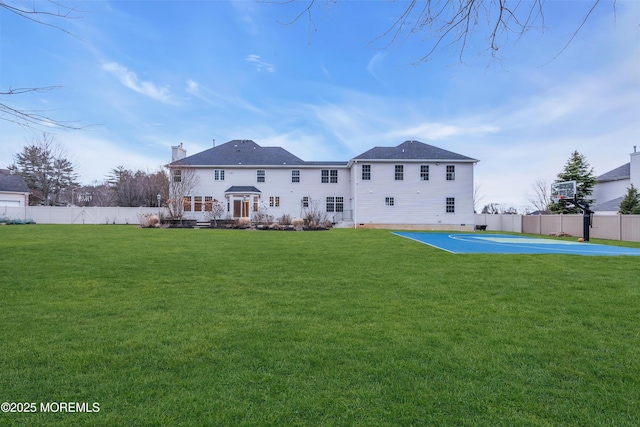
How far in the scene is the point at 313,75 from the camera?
40.7ft

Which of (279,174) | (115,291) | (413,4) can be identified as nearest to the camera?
(413,4)

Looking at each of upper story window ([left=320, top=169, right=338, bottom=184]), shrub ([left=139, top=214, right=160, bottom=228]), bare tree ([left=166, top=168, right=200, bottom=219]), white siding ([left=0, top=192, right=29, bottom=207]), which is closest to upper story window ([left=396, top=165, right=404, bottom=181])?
upper story window ([left=320, top=169, right=338, bottom=184])

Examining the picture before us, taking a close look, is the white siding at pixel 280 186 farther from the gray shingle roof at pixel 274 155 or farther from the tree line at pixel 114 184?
the tree line at pixel 114 184

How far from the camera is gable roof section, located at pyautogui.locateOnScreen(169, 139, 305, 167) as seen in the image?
30656mm

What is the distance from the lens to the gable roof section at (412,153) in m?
28.0

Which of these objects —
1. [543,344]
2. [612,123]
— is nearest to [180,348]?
[543,344]

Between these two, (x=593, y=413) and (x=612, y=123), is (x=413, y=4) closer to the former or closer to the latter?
(x=593, y=413)

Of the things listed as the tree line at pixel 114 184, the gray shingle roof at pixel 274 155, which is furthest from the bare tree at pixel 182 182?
the gray shingle roof at pixel 274 155

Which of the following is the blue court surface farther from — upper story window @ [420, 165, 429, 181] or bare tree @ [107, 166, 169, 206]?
bare tree @ [107, 166, 169, 206]

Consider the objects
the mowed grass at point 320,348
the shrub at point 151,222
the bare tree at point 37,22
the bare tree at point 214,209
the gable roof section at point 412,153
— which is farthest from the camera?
the bare tree at point 214,209

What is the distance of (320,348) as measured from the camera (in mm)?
3307

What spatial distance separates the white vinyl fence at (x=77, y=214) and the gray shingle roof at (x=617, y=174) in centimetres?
4398

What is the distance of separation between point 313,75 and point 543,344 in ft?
37.2

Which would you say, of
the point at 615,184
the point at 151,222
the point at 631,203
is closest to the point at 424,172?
the point at 631,203
